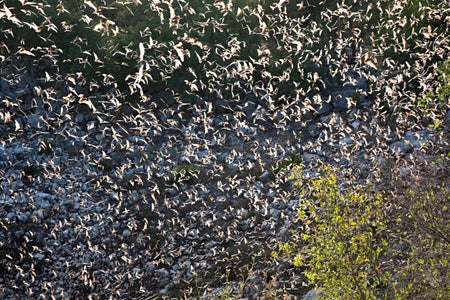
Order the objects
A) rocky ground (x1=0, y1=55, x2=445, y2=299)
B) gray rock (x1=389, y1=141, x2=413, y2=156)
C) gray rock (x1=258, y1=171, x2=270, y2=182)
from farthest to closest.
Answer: gray rock (x1=258, y1=171, x2=270, y2=182) < gray rock (x1=389, y1=141, x2=413, y2=156) < rocky ground (x1=0, y1=55, x2=445, y2=299)

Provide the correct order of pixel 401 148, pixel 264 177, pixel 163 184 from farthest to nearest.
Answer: pixel 163 184
pixel 264 177
pixel 401 148

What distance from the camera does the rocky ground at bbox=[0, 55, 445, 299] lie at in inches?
584

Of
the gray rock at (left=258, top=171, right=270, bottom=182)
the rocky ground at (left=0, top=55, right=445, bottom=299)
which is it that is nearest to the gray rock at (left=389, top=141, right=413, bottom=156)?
the rocky ground at (left=0, top=55, right=445, bottom=299)

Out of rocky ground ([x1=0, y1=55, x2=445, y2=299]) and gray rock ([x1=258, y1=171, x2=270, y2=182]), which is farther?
gray rock ([x1=258, y1=171, x2=270, y2=182])

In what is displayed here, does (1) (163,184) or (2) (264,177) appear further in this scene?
(1) (163,184)

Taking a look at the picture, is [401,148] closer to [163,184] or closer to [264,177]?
[264,177]

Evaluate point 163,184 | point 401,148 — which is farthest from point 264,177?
point 401,148

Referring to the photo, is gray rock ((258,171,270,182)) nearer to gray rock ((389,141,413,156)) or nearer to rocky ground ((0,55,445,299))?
rocky ground ((0,55,445,299))

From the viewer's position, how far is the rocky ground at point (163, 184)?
14836 mm

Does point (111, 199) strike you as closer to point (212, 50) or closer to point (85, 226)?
point (85, 226)

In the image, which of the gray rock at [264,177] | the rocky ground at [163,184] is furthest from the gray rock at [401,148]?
the gray rock at [264,177]

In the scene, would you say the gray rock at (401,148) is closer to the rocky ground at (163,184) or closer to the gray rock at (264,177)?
the rocky ground at (163,184)

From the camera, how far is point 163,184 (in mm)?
17922

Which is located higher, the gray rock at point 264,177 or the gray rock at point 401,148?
the gray rock at point 401,148
